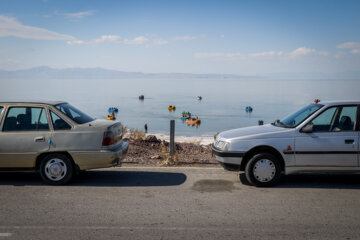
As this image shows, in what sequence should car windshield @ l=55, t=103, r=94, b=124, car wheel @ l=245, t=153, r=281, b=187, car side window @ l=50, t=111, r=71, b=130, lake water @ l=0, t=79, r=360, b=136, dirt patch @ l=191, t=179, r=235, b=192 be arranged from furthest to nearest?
1. lake water @ l=0, t=79, r=360, b=136
2. car windshield @ l=55, t=103, r=94, b=124
3. car side window @ l=50, t=111, r=71, b=130
4. car wheel @ l=245, t=153, r=281, b=187
5. dirt patch @ l=191, t=179, r=235, b=192

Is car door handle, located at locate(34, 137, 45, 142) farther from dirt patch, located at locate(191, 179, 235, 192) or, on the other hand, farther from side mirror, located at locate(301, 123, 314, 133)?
side mirror, located at locate(301, 123, 314, 133)

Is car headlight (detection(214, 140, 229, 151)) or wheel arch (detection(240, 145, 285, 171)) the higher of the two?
car headlight (detection(214, 140, 229, 151))

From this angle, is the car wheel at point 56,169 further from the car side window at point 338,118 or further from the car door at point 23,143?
the car side window at point 338,118

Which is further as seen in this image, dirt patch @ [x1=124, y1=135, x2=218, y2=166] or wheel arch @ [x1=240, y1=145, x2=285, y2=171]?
dirt patch @ [x1=124, y1=135, x2=218, y2=166]

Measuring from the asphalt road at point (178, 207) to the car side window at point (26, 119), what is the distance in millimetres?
1116

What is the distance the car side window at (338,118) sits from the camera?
708 cm

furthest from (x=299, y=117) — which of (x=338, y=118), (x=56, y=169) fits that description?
(x=56, y=169)

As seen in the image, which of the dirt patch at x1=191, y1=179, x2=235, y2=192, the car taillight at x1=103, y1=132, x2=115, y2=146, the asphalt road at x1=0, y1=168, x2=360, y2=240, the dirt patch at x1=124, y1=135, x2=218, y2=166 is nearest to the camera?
the asphalt road at x1=0, y1=168, x2=360, y2=240

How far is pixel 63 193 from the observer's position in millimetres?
6574

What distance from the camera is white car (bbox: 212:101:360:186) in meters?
6.91

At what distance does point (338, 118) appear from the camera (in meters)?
7.14

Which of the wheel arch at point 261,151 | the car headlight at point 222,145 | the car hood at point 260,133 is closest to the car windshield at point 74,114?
the car headlight at point 222,145

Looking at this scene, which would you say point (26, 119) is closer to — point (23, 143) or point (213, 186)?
point (23, 143)

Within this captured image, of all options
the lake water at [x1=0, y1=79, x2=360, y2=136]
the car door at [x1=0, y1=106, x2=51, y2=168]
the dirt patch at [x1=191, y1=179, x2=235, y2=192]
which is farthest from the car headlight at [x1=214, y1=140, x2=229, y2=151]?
the lake water at [x1=0, y1=79, x2=360, y2=136]
